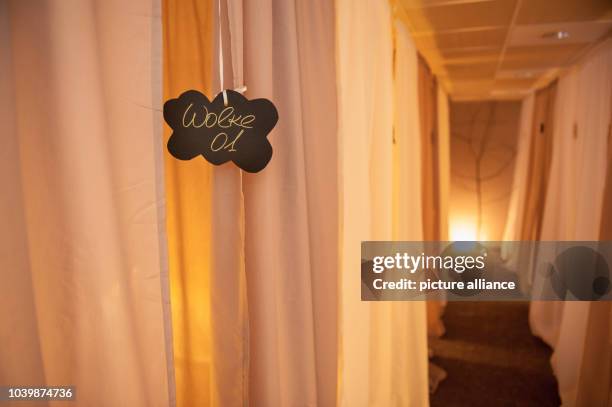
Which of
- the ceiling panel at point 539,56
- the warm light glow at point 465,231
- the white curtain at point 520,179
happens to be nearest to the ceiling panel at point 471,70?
the ceiling panel at point 539,56

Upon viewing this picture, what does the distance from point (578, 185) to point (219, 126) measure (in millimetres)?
2584

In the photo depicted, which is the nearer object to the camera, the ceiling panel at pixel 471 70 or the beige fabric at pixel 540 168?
the ceiling panel at pixel 471 70

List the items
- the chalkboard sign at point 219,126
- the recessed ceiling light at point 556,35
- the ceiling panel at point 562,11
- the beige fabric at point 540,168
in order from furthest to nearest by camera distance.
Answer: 1. the beige fabric at point 540,168
2. the recessed ceiling light at point 556,35
3. the ceiling panel at point 562,11
4. the chalkboard sign at point 219,126

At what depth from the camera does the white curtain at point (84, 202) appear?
57 cm

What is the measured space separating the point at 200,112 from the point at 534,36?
2.31m

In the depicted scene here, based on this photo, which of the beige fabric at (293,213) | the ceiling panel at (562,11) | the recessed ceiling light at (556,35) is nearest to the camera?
the beige fabric at (293,213)

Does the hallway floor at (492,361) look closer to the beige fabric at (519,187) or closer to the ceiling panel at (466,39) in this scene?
the beige fabric at (519,187)

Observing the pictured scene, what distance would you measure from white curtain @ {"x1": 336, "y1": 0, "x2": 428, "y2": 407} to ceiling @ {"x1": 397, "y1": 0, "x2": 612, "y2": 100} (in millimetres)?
193

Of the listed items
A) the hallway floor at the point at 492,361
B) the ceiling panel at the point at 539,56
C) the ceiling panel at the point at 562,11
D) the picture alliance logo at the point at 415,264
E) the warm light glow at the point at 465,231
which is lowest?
the hallway floor at the point at 492,361

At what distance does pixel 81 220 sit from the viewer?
595 mm

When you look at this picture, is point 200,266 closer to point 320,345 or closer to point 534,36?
point 320,345

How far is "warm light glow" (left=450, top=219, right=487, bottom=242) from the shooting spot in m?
5.31

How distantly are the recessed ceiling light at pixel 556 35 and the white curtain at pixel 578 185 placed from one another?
10.1 inches

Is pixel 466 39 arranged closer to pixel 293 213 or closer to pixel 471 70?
pixel 471 70
